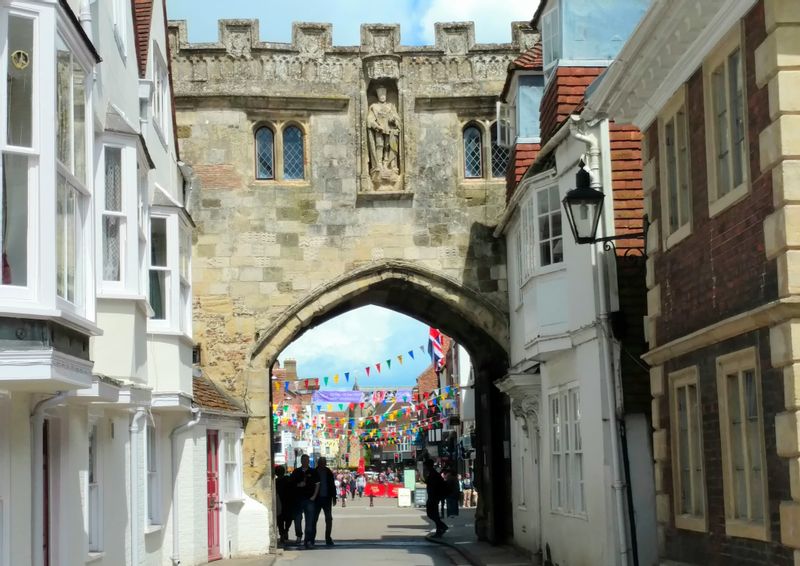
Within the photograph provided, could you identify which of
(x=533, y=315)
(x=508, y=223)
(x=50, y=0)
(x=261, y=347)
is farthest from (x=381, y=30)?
(x=50, y=0)

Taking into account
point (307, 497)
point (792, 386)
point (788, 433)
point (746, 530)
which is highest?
point (792, 386)

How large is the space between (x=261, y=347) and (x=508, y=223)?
4881 mm

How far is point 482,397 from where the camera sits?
2756 cm

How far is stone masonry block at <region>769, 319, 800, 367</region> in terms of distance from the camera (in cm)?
881

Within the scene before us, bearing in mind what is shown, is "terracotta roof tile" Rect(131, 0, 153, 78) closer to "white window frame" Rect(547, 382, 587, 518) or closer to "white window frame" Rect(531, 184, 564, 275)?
"white window frame" Rect(531, 184, 564, 275)

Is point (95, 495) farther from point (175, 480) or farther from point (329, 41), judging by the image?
point (329, 41)

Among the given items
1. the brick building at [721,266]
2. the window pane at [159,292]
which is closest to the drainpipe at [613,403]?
the brick building at [721,266]

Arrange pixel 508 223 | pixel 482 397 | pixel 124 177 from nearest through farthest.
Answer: pixel 124 177 → pixel 508 223 → pixel 482 397

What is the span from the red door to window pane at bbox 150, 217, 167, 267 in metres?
3.93

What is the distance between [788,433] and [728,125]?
265 cm

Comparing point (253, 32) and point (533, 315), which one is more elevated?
point (253, 32)

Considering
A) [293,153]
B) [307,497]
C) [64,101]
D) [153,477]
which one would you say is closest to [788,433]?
[64,101]

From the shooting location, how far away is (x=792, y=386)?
28.9 feet

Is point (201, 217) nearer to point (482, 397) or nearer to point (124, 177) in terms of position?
point (482, 397)
